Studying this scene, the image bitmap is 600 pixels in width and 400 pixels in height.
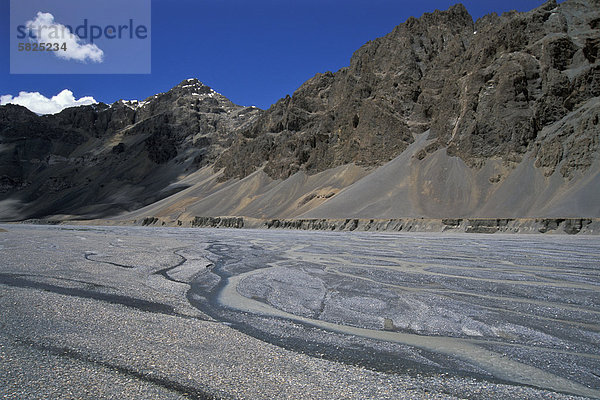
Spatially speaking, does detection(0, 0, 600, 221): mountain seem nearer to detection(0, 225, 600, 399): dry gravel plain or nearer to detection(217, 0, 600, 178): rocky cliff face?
detection(217, 0, 600, 178): rocky cliff face

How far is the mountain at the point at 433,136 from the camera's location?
211ft

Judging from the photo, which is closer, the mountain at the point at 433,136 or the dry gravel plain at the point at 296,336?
the dry gravel plain at the point at 296,336

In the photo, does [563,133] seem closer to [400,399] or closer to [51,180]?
[400,399]

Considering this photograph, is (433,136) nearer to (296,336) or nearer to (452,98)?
(452,98)

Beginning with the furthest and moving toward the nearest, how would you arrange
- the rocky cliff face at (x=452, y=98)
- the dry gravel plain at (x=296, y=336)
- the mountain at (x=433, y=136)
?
the rocky cliff face at (x=452, y=98) → the mountain at (x=433, y=136) → the dry gravel plain at (x=296, y=336)

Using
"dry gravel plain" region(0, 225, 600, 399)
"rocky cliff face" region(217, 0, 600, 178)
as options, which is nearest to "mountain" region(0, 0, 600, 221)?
"rocky cliff face" region(217, 0, 600, 178)

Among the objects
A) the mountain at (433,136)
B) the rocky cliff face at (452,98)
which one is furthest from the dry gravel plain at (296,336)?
the rocky cliff face at (452,98)

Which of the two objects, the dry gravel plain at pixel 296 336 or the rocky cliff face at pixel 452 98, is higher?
the rocky cliff face at pixel 452 98

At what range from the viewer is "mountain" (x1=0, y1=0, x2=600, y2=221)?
64.3m

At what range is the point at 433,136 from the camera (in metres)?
86.1

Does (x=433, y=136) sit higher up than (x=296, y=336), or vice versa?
(x=433, y=136)

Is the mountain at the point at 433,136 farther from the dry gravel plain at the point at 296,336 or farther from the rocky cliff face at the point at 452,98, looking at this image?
the dry gravel plain at the point at 296,336

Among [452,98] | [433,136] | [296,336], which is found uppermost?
[452,98]

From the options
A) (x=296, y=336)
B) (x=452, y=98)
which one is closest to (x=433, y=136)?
(x=452, y=98)
